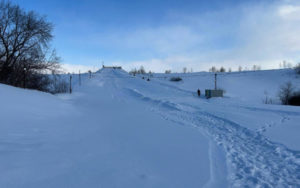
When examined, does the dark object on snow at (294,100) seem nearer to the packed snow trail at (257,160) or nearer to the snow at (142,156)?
the snow at (142,156)

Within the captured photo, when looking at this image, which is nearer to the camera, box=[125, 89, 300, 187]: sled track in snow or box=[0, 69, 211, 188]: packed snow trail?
box=[0, 69, 211, 188]: packed snow trail

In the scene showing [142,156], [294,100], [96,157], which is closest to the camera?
[96,157]

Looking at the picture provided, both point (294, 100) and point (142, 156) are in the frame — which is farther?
point (294, 100)

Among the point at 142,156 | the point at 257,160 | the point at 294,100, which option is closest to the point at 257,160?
the point at 257,160

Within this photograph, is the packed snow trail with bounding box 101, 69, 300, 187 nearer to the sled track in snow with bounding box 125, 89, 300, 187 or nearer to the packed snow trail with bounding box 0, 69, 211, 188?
the sled track in snow with bounding box 125, 89, 300, 187

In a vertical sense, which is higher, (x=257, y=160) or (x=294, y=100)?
(x=294, y=100)

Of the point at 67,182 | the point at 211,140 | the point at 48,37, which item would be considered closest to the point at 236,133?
the point at 211,140

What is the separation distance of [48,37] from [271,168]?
22334 mm

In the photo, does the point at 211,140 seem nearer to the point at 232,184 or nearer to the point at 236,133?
the point at 236,133

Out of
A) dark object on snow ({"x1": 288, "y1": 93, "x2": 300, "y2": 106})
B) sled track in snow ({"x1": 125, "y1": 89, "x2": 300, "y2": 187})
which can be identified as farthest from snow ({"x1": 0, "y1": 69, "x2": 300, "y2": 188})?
dark object on snow ({"x1": 288, "y1": 93, "x2": 300, "y2": 106})

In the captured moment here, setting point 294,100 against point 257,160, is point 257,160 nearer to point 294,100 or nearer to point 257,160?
point 257,160

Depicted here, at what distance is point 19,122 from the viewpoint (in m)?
5.16

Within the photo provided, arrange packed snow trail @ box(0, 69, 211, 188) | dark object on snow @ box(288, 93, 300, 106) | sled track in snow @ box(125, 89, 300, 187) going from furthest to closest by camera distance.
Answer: dark object on snow @ box(288, 93, 300, 106)
sled track in snow @ box(125, 89, 300, 187)
packed snow trail @ box(0, 69, 211, 188)

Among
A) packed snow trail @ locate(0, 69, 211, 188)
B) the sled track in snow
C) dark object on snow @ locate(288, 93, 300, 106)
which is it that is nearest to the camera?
packed snow trail @ locate(0, 69, 211, 188)
